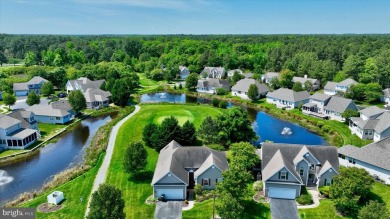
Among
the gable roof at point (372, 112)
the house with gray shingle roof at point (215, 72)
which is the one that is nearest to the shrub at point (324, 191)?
the gable roof at point (372, 112)

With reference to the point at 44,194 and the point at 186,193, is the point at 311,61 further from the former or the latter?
the point at 44,194

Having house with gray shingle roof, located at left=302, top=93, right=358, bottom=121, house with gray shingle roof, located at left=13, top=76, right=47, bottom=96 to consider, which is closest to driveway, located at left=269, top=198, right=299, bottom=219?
house with gray shingle roof, located at left=302, top=93, right=358, bottom=121

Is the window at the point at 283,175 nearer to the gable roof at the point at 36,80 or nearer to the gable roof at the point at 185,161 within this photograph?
the gable roof at the point at 185,161

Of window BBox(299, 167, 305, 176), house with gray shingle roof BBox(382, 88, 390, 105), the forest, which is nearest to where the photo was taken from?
window BBox(299, 167, 305, 176)

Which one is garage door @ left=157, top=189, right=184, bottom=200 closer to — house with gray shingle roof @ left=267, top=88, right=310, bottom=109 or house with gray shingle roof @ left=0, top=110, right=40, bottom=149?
house with gray shingle roof @ left=0, top=110, right=40, bottom=149

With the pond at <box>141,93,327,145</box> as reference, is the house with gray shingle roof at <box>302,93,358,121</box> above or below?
above

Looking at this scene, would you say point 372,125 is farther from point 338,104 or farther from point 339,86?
point 339,86
